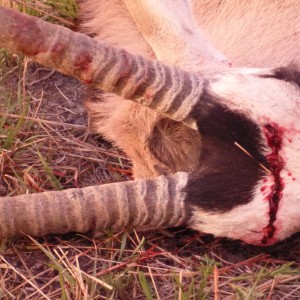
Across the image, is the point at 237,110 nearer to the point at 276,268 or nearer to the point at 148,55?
the point at 276,268

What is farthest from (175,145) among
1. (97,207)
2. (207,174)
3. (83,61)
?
(83,61)

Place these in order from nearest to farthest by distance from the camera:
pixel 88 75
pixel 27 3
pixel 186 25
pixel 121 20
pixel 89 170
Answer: pixel 88 75 → pixel 186 25 → pixel 89 170 → pixel 121 20 → pixel 27 3

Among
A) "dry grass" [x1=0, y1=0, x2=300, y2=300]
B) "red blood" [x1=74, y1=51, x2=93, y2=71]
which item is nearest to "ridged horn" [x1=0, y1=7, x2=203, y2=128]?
"red blood" [x1=74, y1=51, x2=93, y2=71]

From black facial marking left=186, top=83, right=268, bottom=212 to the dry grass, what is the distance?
0.53ft

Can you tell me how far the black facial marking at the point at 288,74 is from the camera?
206 centimetres

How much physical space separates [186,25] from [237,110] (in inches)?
16.6

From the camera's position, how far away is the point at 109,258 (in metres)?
2.11

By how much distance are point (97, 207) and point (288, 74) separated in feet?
1.88

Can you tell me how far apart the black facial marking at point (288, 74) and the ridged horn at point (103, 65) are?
19 centimetres

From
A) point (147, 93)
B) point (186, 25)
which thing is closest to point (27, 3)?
point (186, 25)

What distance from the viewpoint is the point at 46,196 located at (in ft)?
6.73

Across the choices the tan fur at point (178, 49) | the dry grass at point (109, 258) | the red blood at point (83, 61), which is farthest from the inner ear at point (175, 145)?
the red blood at point (83, 61)

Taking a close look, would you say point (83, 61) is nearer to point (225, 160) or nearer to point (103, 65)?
point (103, 65)

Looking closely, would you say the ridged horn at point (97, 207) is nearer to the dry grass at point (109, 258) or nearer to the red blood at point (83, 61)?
the dry grass at point (109, 258)
